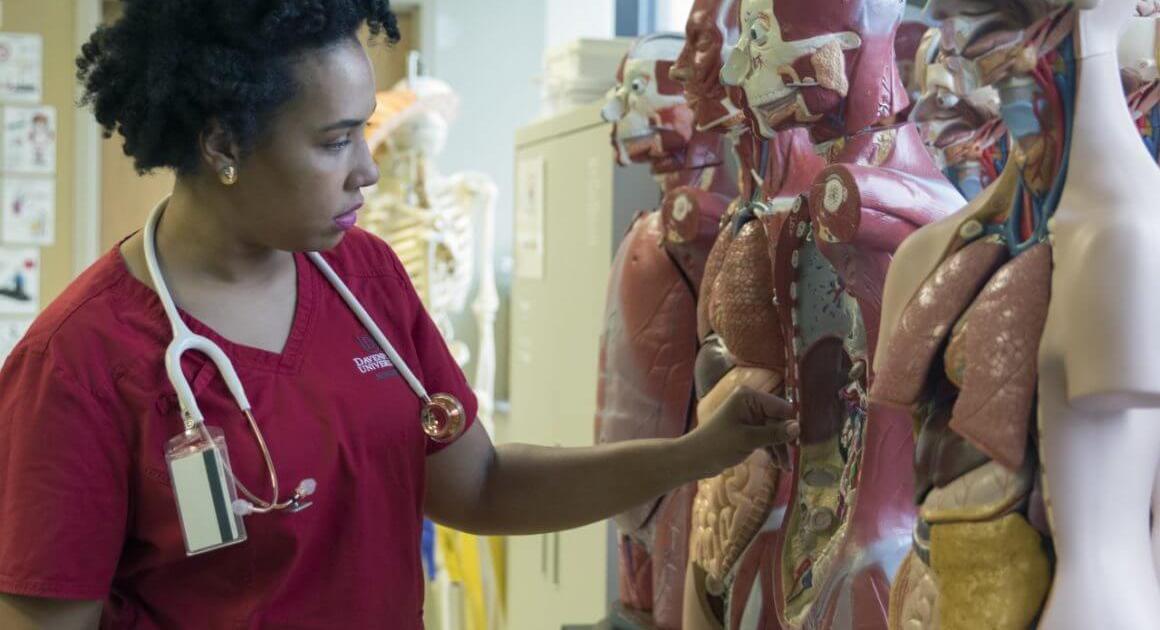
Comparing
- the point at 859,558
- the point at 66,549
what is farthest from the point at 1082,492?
the point at 66,549

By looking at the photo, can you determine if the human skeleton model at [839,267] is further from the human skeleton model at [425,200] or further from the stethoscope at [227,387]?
the human skeleton model at [425,200]

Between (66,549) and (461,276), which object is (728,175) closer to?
(66,549)

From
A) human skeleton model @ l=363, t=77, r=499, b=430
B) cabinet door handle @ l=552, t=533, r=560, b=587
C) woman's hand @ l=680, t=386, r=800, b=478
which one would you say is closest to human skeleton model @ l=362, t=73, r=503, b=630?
human skeleton model @ l=363, t=77, r=499, b=430

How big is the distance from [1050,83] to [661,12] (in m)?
2.51

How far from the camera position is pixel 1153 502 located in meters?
1.15

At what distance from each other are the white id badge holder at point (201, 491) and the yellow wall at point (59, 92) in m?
3.72

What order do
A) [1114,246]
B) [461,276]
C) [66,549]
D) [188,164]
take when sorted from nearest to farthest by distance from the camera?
[1114,246] → [66,549] → [188,164] → [461,276]

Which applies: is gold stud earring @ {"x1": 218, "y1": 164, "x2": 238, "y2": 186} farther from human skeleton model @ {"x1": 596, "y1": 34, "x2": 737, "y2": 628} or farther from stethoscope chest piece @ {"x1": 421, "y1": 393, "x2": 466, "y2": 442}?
human skeleton model @ {"x1": 596, "y1": 34, "x2": 737, "y2": 628}

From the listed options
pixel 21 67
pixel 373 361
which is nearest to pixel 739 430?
pixel 373 361

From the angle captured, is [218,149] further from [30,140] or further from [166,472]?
[30,140]

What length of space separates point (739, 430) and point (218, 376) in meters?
0.58

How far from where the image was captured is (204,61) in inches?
56.4

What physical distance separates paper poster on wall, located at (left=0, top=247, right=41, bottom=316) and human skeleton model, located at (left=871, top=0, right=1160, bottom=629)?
422 centimetres

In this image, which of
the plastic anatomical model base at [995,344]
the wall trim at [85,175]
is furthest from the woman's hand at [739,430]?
the wall trim at [85,175]
